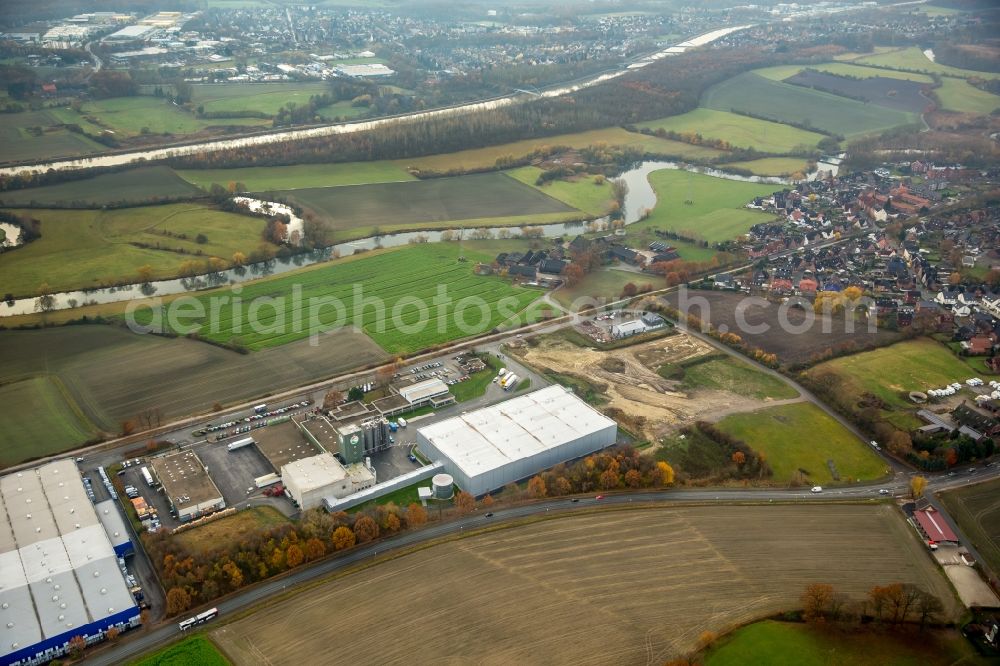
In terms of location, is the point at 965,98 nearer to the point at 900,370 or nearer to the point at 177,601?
the point at 900,370

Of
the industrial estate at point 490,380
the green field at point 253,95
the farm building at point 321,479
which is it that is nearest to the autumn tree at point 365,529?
the industrial estate at point 490,380

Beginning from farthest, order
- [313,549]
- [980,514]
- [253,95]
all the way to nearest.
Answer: [253,95]
[980,514]
[313,549]

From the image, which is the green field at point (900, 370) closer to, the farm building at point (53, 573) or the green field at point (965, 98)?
the farm building at point (53, 573)

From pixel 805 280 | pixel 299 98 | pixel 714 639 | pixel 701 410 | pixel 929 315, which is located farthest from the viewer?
pixel 299 98

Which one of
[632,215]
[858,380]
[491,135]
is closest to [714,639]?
[858,380]

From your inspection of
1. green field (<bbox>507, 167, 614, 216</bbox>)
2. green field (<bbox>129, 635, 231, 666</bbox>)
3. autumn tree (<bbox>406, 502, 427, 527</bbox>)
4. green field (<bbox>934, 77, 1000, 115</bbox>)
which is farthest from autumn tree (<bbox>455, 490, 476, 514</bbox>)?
green field (<bbox>934, 77, 1000, 115</bbox>)

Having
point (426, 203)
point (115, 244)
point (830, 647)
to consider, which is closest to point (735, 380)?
point (830, 647)

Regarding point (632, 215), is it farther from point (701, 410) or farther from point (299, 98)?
point (299, 98)
